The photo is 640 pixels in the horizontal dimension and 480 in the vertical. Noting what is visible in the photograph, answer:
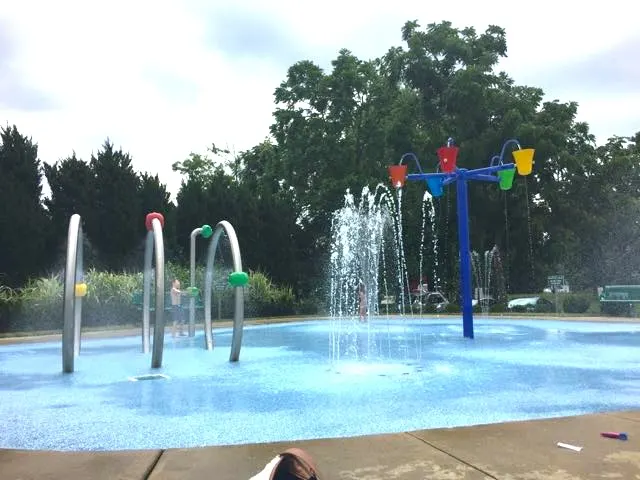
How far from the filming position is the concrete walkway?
449cm

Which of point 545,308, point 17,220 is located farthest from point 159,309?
point 545,308

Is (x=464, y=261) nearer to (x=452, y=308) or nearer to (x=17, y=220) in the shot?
(x=452, y=308)

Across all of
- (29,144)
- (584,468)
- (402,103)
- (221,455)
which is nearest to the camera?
(584,468)

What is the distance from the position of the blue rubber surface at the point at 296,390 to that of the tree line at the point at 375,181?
13.8 metres

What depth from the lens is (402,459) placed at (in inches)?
190

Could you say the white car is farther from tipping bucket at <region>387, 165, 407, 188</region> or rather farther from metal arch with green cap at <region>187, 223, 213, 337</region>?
metal arch with green cap at <region>187, 223, 213, 337</region>

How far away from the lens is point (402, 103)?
3794cm

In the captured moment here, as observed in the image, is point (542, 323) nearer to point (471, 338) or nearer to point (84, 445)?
point (471, 338)

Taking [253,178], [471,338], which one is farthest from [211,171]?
[471,338]

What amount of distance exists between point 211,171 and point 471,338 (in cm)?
4396

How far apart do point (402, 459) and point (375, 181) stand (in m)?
34.7

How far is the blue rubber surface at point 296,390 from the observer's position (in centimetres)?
624

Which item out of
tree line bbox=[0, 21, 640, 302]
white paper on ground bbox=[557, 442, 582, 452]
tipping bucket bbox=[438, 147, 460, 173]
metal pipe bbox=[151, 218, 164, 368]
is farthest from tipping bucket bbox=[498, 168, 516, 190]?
tree line bbox=[0, 21, 640, 302]

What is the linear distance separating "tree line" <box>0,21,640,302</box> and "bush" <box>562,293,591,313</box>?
8.92 metres
